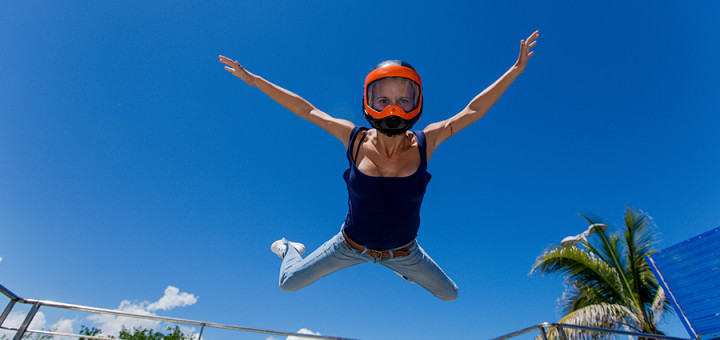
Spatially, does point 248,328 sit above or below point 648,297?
below

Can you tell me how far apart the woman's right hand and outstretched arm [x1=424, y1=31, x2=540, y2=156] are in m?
1.88

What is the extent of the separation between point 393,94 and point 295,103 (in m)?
1.08

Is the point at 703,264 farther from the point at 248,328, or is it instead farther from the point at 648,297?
the point at 248,328

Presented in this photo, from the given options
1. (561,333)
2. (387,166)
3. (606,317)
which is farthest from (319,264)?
(606,317)

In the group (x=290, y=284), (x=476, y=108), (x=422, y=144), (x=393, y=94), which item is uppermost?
(x=476, y=108)

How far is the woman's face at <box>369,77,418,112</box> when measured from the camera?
3.15 meters

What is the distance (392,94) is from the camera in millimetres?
3158

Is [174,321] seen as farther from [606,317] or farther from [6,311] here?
[606,317]

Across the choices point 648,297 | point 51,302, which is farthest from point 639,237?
point 51,302

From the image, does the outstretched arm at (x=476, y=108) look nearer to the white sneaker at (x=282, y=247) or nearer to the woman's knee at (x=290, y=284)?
the woman's knee at (x=290, y=284)

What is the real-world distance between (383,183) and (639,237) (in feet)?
36.7

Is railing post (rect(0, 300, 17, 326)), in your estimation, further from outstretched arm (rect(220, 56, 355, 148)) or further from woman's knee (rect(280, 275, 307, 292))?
outstretched arm (rect(220, 56, 355, 148))

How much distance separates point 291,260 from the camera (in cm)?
425

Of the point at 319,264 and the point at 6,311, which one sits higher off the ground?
the point at 319,264
